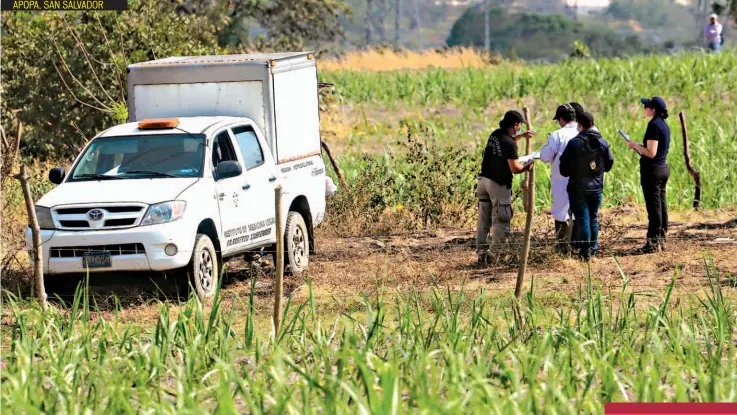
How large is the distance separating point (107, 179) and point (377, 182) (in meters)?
5.63

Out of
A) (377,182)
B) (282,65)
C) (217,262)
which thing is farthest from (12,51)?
(217,262)

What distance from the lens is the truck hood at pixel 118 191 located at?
39.4 ft

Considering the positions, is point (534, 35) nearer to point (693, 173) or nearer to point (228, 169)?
point (693, 173)

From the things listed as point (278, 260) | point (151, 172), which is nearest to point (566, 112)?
point (151, 172)

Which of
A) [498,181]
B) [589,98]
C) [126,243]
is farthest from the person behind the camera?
[589,98]

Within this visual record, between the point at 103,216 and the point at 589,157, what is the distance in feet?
15.8

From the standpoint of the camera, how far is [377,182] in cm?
1759

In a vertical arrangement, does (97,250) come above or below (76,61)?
below

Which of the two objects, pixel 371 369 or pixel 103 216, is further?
pixel 103 216

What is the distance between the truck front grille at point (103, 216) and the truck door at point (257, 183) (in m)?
1.48

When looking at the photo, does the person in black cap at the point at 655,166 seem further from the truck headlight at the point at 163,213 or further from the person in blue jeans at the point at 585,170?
the truck headlight at the point at 163,213

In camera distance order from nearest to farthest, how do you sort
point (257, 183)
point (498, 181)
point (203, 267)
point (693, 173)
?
point (203, 267) < point (257, 183) < point (498, 181) < point (693, 173)

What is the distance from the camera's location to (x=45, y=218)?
12.1 m
